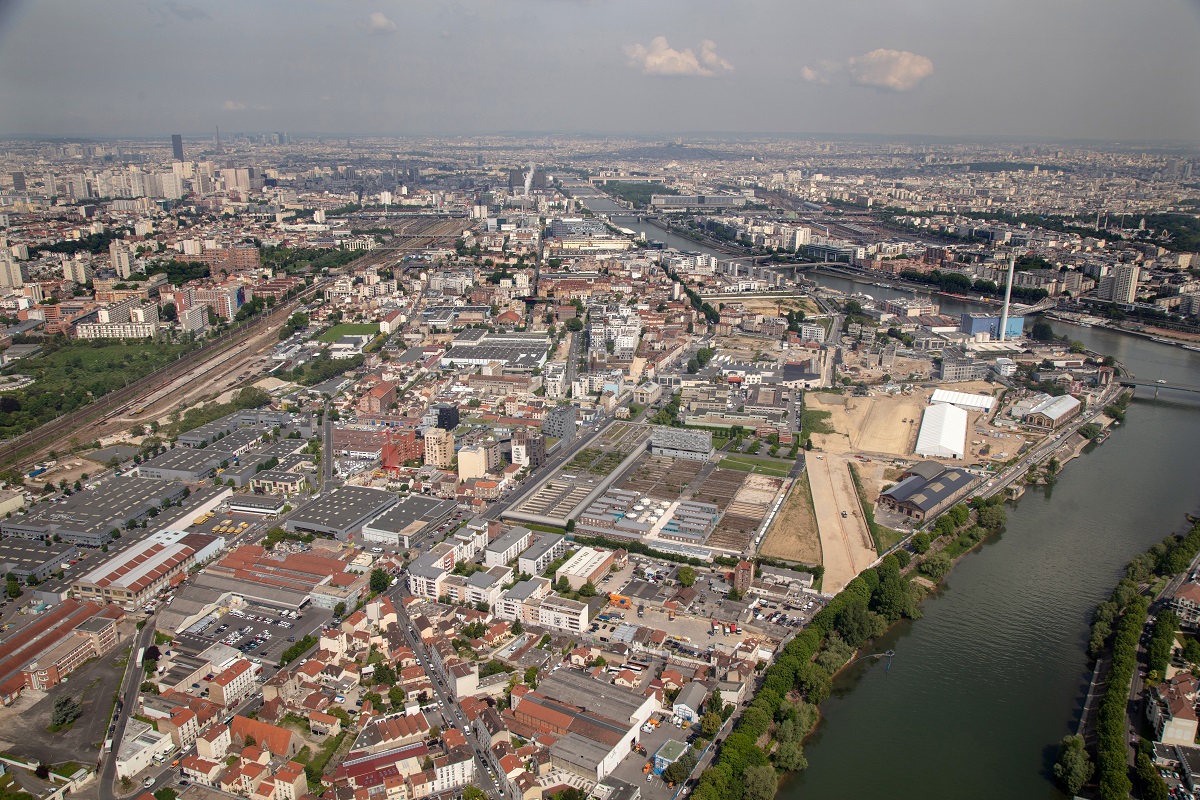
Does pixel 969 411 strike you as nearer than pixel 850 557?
No

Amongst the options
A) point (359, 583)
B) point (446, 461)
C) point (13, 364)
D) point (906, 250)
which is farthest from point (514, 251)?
point (359, 583)

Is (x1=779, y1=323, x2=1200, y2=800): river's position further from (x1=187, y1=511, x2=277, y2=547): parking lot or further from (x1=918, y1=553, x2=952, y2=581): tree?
(x1=187, y1=511, x2=277, y2=547): parking lot

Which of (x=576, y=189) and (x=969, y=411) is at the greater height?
(x=576, y=189)

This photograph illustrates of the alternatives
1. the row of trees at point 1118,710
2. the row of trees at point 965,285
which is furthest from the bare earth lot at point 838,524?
the row of trees at point 965,285

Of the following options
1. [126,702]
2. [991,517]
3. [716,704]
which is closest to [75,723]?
[126,702]

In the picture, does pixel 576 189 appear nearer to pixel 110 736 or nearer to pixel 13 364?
pixel 13 364

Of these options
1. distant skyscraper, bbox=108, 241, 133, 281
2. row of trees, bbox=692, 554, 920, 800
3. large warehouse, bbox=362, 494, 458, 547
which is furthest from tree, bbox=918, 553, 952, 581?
distant skyscraper, bbox=108, 241, 133, 281

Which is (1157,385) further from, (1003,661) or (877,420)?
(1003,661)
